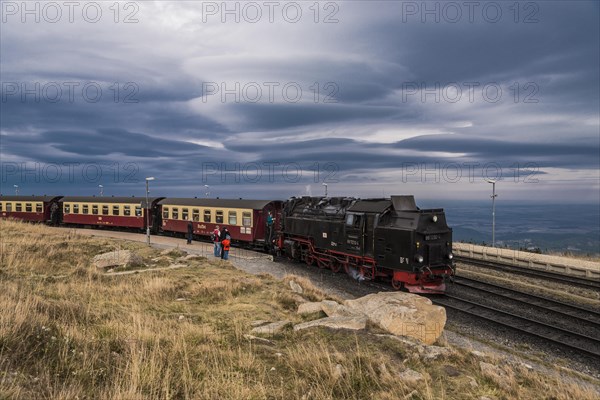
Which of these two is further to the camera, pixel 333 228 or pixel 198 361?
pixel 333 228

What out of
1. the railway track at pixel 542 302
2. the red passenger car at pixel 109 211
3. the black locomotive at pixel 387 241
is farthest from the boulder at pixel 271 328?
the red passenger car at pixel 109 211

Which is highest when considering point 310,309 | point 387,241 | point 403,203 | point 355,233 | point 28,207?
point 403,203

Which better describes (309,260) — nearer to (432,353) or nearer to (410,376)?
(432,353)

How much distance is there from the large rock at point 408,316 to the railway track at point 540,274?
13708 millimetres

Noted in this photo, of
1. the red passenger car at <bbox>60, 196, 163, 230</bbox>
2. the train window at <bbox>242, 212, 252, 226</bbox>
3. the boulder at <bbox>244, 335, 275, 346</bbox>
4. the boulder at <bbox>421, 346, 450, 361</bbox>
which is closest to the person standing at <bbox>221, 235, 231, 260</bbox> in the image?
the train window at <bbox>242, 212, 252, 226</bbox>

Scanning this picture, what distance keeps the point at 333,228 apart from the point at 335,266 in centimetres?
244

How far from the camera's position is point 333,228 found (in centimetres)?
2097

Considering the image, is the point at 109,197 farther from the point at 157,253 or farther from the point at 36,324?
the point at 36,324

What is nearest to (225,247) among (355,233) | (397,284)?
(355,233)

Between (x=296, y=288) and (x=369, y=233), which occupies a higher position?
(x=369, y=233)

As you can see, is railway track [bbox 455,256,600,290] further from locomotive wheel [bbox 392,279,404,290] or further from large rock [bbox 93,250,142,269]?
large rock [bbox 93,250,142,269]

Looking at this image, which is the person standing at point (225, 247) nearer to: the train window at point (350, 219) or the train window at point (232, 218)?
the train window at point (232, 218)

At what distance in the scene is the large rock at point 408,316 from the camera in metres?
9.79

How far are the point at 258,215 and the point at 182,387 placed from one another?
75.5ft
